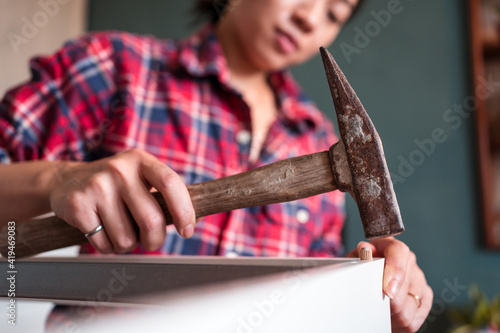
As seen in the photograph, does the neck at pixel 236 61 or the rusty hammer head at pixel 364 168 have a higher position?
the neck at pixel 236 61

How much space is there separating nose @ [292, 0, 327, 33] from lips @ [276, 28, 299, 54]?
39mm

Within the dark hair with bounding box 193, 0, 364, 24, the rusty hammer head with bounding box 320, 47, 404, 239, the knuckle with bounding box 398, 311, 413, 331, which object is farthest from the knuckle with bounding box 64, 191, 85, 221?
the dark hair with bounding box 193, 0, 364, 24

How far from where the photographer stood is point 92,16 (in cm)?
239

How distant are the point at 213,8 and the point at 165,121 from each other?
0.45 meters

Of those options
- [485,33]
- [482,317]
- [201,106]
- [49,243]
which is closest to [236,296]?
[49,243]

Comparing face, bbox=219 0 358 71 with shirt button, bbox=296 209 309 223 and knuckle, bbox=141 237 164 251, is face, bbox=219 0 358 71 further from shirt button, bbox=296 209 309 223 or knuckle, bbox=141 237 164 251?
knuckle, bbox=141 237 164 251

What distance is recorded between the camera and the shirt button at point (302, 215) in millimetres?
1120

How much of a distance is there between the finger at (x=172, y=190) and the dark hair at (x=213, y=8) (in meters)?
0.79

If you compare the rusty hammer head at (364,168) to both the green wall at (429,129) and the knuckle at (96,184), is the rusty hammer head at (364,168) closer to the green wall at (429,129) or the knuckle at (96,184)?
the knuckle at (96,184)

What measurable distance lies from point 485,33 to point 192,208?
1.83 m

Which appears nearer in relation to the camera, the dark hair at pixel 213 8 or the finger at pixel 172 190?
the finger at pixel 172 190

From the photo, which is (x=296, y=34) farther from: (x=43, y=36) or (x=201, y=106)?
(x=43, y=36)

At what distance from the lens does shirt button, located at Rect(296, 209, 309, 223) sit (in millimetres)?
1120

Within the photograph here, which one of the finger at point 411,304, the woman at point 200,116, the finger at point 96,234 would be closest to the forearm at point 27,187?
the woman at point 200,116
